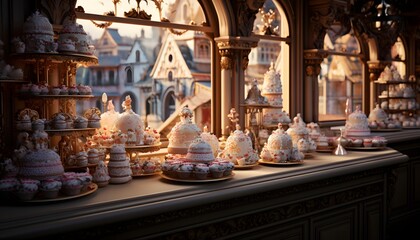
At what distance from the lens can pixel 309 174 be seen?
326cm

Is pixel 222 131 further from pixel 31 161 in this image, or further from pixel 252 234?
pixel 31 161

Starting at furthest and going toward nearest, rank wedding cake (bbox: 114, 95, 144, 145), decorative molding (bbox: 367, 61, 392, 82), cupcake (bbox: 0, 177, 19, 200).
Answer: decorative molding (bbox: 367, 61, 392, 82) → wedding cake (bbox: 114, 95, 144, 145) → cupcake (bbox: 0, 177, 19, 200)

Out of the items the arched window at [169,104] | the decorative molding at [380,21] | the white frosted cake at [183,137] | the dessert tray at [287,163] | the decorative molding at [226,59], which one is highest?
the decorative molding at [380,21]

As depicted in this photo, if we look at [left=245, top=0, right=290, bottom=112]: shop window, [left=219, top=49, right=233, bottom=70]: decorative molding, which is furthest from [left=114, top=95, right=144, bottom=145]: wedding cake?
[left=245, top=0, right=290, bottom=112]: shop window

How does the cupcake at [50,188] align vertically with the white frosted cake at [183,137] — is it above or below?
below

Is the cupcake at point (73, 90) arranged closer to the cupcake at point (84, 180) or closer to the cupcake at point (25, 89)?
the cupcake at point (25, 89)

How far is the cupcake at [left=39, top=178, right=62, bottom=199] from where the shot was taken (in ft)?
7.61

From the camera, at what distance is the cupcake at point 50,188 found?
7.61 feet

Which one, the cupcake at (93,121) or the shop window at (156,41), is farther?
the shop window at (156,41)

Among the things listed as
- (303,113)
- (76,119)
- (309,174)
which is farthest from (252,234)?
(303,113)

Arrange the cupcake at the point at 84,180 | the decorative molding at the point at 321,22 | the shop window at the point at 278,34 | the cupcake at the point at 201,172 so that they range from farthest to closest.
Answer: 1. the decorative molding at the point at 321,22
2. the shop window at the point at 278,34
3. the cupcake at the point at 201,172
4. the cupcake at the point at 84,180

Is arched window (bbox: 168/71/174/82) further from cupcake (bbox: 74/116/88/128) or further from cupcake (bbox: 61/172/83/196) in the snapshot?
cupcake (bbox: 61/172/83/196)

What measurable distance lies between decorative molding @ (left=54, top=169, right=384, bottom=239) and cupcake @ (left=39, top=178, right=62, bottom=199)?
0.29m

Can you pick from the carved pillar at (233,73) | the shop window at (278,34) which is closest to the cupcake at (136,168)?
the carved pillar at (233,73)
